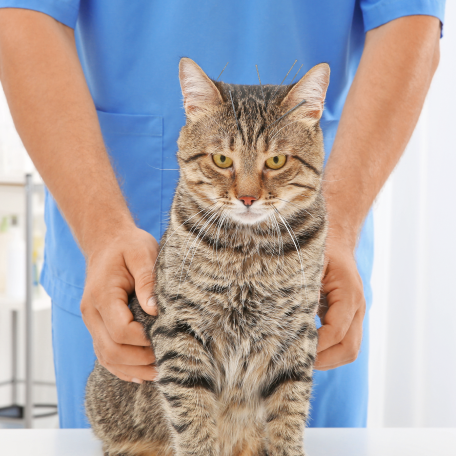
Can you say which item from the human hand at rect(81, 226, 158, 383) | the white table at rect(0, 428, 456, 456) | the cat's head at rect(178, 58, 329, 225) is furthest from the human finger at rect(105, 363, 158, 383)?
the cat's head at rect(178, 58, 329, 225)

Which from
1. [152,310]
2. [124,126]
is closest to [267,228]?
[152,310]

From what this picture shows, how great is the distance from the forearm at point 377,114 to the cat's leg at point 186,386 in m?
0.39

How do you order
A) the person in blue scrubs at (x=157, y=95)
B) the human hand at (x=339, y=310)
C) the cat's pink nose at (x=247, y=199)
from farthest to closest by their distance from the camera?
the person in blue scrubs at (x=157, y=95) < the human hand at (x=339, y=310) < the cat's pink nose at (x=247, y=199)

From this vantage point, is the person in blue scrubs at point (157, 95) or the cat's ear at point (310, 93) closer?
the cat's ear at point (310, 93)

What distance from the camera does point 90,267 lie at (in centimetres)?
86

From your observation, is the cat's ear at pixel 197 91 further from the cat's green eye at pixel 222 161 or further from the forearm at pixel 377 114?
the forearm at pixel 377 114

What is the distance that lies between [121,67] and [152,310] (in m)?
A: 0.57

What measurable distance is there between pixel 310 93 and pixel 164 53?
432 mm

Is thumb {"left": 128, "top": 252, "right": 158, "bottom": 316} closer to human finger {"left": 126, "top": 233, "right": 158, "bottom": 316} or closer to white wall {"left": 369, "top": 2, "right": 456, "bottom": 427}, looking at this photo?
human finger {"left": 126, "top": 233, "right": 158, "bottom": 316}

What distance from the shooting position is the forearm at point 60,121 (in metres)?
0.92

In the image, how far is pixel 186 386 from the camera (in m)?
0.76

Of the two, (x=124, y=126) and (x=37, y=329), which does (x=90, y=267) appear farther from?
(x=37, y=329)

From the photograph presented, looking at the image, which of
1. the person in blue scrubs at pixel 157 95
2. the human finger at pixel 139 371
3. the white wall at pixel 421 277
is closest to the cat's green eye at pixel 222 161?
the person in blue scrubs at pixel 157 95

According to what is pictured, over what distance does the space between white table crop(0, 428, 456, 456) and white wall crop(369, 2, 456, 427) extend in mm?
944
